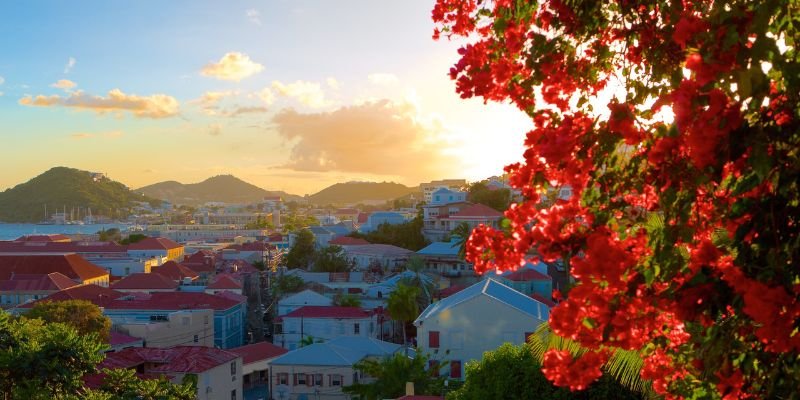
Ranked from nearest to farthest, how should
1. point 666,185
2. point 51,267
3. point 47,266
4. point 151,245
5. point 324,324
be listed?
point 666,185
point 324,324
point 51,267
point 47,266
point 151,245

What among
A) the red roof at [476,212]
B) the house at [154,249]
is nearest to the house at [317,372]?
the red roof at [476,212]

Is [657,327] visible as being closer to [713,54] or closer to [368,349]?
[713,54]

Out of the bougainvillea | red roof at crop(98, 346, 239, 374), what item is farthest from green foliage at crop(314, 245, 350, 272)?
the bougainvillea

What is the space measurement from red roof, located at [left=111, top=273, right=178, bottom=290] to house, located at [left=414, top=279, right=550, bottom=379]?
29.5 m

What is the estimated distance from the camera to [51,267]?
5747cm

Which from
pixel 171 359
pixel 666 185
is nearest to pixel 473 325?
pixel 171 359

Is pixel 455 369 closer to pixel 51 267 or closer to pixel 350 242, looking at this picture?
pixel 51 267

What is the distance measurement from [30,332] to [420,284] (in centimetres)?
2753

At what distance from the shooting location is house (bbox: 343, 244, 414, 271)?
5850cm

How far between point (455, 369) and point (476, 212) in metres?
37.9

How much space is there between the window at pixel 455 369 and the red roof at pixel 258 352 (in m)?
11.5

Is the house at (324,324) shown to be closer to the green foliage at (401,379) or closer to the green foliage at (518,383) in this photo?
the green foliage at (401,379)

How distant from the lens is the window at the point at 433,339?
26.4 metres

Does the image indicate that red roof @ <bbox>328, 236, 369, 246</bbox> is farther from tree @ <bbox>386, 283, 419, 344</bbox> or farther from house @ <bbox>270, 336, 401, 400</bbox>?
house @ <bbox>270, 336, 401, 400</bbox>
